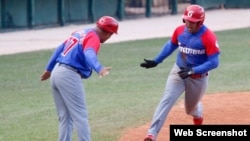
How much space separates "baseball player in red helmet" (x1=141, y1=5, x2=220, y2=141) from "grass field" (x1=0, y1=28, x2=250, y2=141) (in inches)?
33.8

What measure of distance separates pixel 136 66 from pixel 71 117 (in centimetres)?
909

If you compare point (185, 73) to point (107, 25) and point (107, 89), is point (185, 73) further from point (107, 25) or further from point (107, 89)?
point (107, 89)

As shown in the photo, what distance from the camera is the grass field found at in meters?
11.7

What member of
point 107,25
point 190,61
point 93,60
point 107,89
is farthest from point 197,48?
point 107,89

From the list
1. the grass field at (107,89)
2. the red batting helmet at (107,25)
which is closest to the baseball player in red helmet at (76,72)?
the red batting helmet at (107,25)

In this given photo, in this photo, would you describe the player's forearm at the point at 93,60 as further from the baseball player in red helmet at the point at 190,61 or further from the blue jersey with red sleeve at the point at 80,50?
the baseball player in red helmet at the point at 190,61

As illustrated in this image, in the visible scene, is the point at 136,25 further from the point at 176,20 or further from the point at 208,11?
the point at 208,11

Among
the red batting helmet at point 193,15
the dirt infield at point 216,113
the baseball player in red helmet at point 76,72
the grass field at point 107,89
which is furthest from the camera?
the grass field at point 107,89

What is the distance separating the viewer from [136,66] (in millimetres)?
18594

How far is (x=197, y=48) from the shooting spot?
33.9ft

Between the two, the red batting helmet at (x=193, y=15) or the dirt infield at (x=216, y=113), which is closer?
the red batting helmet at (x=193, y=15)

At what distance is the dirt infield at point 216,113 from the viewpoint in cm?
1130

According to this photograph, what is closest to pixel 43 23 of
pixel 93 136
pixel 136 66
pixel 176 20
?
pixel 176 20

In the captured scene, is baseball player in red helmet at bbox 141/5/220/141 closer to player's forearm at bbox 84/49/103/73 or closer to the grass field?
A: the grass field
